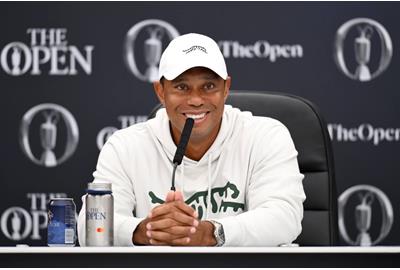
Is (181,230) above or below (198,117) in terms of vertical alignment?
below

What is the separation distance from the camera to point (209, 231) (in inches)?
105

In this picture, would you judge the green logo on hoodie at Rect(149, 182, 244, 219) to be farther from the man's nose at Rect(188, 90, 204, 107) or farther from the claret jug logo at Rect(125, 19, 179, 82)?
the claret jug logo at Rect(125, 19, 179, 82)

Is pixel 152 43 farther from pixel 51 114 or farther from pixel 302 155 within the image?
pixel 302 155

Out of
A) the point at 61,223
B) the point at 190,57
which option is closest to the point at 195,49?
the point at 190,57

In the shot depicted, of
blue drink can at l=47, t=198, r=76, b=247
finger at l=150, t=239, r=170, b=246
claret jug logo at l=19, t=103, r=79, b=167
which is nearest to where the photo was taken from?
blue drink can at l=47, t=198, r=76, b=247

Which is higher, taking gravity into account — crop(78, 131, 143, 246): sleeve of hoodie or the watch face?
crop(78, 131, 143, 246): sleeve of hoodie

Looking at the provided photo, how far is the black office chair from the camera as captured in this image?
309 cm

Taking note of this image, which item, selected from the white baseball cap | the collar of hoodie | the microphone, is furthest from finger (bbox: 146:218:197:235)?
the white baseball cap

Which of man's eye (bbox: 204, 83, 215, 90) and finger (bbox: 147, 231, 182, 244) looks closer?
finger (bbox: 147, 231, 182, 244)

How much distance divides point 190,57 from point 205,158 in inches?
14.5

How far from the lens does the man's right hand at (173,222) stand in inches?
104

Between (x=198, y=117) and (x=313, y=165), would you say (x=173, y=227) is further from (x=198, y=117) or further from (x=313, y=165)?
(x=313, y=165)

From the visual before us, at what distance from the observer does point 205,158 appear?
3.10m

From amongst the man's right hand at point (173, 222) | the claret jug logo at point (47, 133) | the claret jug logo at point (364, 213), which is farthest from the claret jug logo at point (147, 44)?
the man's right hand at point (173, 222)
